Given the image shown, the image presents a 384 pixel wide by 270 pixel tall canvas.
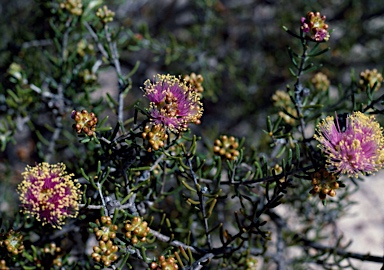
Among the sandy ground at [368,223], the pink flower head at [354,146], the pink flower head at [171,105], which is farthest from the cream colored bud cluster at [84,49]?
the sandy ground at [368,223]

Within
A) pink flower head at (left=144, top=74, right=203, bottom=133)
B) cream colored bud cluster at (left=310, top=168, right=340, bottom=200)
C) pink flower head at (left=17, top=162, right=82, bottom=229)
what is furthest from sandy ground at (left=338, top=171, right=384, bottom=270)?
pink flower head at (left=17, top=162, right=82, bottom=229)

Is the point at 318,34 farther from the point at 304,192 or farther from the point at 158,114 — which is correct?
the point at 304,192

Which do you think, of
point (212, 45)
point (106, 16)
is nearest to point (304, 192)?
point (106, 16)

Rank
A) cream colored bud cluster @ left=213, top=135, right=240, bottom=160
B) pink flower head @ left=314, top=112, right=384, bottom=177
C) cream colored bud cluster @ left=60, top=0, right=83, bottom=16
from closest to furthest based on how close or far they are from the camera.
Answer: pink flower head @ left=314, top=112, right=384, bottom=177
cream colored bud cluster @ left=213, top=135, right=240, bottom=160
cream colored bud cluster @ left=60, top=0, right=83, bottom=16

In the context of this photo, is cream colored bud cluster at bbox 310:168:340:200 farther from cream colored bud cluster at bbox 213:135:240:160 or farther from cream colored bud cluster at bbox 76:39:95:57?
cream colored bud cluster at bbox 76:39:95:57

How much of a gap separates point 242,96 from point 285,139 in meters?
1.17

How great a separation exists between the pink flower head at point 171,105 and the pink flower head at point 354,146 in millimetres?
304

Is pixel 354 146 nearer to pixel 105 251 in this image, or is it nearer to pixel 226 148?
pixel 226 148

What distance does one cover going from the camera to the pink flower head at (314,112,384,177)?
97 centimetres

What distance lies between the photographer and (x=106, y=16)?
1.40 meters

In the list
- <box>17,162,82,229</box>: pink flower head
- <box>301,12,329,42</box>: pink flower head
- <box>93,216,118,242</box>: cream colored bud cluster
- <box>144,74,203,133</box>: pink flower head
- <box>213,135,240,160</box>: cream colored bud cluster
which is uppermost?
<box>301,12,329,42</box>: pink flower head

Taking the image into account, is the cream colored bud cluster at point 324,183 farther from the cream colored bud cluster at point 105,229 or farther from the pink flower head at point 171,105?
the cream colored bud cluster at point 105,229

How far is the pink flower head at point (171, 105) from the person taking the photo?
100 cm

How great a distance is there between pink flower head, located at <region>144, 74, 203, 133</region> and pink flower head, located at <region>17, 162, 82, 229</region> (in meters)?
0.26
